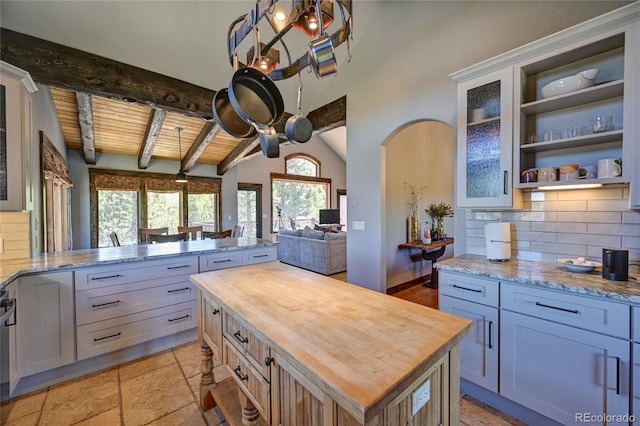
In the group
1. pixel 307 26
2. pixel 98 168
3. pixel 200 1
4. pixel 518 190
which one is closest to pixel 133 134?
pixel 98 168

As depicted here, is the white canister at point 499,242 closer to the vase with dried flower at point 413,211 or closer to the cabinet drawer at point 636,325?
the cabinet drawer at point 636,325

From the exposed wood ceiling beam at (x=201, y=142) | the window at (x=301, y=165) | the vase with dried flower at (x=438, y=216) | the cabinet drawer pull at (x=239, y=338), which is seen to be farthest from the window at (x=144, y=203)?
the cabinet drawer pull at (x=239, y=338)

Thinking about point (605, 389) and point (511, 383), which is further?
point (511, 383)

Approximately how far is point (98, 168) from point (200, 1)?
4.83 meters

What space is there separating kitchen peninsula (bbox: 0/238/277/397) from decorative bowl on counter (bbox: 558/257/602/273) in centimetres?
300

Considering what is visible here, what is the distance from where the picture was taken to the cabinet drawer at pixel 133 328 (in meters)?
2.13

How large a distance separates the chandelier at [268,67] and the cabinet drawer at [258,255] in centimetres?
182

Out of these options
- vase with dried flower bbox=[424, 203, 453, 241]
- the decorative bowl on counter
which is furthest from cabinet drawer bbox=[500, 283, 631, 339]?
vase with dried flower bbox=[424, 203, 453, 241]

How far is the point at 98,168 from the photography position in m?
5.73

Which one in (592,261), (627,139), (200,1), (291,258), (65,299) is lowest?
(291,258)

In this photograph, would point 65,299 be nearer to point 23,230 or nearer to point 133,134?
point 23,230

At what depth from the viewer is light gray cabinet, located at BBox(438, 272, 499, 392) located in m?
1.72

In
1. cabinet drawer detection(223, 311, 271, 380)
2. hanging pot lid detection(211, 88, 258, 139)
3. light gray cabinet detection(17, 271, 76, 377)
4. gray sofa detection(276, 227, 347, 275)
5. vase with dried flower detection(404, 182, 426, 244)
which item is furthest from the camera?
gray sofa detection(276, 227, 347, 275)

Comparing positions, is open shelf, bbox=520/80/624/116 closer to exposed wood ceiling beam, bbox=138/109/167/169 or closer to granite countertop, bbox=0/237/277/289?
granite countertop, bbox=0/237/277/289
